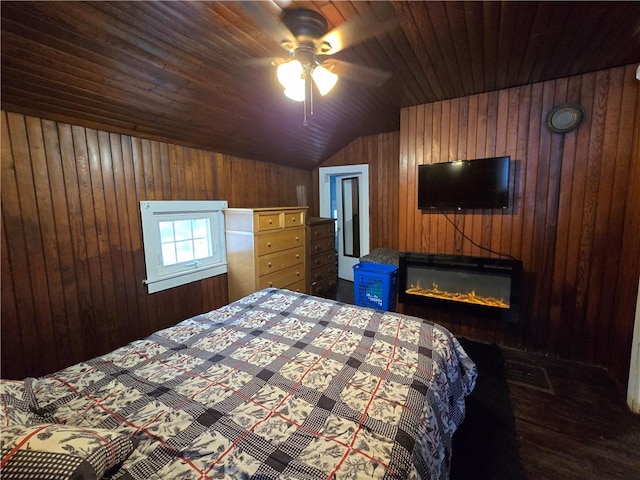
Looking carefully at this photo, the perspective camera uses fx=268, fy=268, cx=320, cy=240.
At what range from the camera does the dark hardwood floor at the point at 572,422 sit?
1429 millimetres

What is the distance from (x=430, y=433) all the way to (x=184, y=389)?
0.97 meters

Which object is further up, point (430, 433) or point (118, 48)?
point (118, 48)

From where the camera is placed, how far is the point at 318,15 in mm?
1375

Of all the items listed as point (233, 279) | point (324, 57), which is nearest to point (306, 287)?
point (233, 279)

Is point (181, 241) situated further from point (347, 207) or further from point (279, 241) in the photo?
point (347, 207)

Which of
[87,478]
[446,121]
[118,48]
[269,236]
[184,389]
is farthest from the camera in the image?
[269,236]

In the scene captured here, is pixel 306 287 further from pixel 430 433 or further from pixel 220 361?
pixel 430 433

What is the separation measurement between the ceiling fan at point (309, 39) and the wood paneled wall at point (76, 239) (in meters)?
1.44

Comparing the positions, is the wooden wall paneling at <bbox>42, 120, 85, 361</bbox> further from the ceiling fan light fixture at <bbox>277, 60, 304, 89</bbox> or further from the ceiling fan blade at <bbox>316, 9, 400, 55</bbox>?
the ceiling fan blade at <bbox>316, 9, 400, 55</bbox>

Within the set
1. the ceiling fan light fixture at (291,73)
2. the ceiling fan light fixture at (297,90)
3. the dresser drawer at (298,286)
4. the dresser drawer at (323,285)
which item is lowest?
the dresser drawer at (323,285)

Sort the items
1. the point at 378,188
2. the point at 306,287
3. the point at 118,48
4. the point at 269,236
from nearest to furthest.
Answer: the point at 118,48 < the point at 269,236 < the point at 306,287 < the point at 378,188

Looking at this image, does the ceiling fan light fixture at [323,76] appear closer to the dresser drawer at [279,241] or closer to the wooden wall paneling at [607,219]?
the dresser drawer at [279,241]

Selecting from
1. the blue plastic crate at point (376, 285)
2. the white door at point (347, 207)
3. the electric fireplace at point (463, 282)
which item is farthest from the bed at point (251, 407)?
the white door at point (347, 207)

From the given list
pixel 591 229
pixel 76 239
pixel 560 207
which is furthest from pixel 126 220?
pixel 591 229
